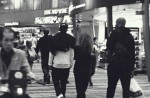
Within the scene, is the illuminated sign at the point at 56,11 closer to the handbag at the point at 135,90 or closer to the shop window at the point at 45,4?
the shop window at the point at 45,4

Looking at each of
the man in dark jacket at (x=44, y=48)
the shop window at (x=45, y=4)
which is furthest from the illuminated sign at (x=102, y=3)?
the shop window at (x=45, y=4)

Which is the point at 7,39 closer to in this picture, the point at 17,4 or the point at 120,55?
the point at 120,55

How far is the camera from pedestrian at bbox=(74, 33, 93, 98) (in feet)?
38.0

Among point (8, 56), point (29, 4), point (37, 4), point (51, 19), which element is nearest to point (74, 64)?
point (8, 56)

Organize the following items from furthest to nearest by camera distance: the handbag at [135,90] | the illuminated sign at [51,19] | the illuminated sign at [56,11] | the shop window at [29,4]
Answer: the shop window at [29,4] < the illuminated sign at [56,11] < the illuminated sign at [51,19] < the handbag at [135,90]

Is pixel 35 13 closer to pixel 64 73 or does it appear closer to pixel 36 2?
pixel 36 2

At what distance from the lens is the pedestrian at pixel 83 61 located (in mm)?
11570

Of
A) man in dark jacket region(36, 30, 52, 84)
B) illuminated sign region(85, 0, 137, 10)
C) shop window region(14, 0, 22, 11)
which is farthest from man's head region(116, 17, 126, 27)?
shop window region(14, 0, 22, 11)

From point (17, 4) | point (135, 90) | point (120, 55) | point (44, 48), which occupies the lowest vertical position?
point (135, 90)

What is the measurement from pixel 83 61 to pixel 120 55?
1057mm

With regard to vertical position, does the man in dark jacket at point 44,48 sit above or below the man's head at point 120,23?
below

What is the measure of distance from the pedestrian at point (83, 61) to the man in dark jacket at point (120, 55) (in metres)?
0.70

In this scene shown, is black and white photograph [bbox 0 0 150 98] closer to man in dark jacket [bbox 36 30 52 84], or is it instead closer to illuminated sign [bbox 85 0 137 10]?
man in dark jacket [bbox 36 30 52 84]

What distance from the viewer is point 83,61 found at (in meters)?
11.7
